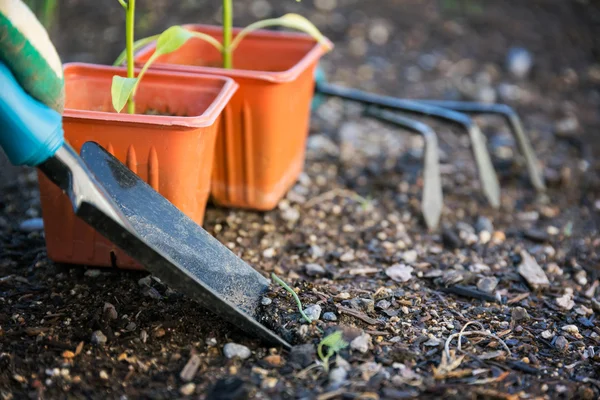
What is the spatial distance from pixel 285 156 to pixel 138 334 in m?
0.73

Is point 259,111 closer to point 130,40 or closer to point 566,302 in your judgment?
point 130,40

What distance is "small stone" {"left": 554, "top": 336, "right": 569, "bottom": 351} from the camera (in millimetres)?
1439

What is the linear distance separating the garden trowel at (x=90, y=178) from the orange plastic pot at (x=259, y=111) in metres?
0.38

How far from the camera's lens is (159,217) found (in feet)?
4.83

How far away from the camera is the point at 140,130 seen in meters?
1.44

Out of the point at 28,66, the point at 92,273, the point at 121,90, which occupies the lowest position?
the point at 92,273

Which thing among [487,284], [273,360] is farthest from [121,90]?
[487,284]

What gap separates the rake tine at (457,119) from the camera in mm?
2160

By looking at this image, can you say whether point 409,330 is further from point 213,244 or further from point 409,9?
point 409,9

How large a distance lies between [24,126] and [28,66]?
0.11 meters

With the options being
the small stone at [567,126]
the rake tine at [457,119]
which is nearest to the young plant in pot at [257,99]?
the rake tine at [457,119]

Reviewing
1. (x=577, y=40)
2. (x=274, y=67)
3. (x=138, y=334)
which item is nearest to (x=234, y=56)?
(x=274, y=67)

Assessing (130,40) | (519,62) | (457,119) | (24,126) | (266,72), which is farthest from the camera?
(519,62)

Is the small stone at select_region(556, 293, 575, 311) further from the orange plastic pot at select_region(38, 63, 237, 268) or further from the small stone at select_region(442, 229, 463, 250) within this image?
the orange plastic pot at select_region(38, 63, 237, 268)
